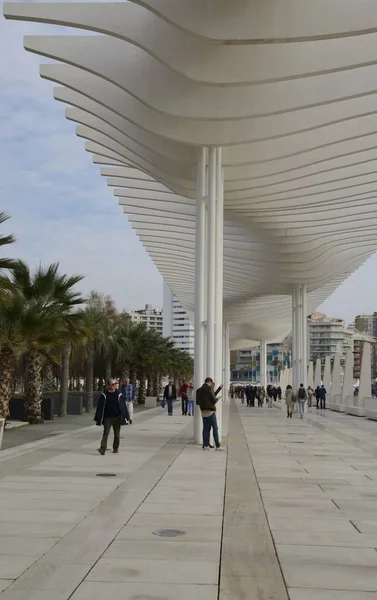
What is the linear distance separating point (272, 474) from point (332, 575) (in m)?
6.19

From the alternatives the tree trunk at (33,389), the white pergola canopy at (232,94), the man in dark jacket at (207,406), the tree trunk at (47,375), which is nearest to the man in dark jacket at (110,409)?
the man in dark jacket at (207,406)

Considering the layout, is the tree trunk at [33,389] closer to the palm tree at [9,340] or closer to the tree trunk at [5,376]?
the palm tree at [9,340]

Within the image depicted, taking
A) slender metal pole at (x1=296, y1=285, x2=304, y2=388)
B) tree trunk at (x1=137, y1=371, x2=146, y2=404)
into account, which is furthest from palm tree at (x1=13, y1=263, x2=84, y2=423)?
tree trunk at (x1=137, y1=371, x2=146, y2=404)

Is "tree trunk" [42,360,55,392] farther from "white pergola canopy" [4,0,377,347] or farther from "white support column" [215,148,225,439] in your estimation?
"white support column" [215,148,225,439]

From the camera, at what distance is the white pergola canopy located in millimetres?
12836

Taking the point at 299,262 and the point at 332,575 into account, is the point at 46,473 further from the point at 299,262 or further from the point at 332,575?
the point at 299,262

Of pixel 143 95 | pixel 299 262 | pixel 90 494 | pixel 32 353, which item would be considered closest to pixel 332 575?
pixel 90 494

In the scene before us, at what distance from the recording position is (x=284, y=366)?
95.3 m

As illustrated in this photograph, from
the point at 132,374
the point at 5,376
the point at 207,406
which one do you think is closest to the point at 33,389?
the point at 5,376

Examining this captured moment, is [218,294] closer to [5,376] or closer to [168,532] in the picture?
[5,376]

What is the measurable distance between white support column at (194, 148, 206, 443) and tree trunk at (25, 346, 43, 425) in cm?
755

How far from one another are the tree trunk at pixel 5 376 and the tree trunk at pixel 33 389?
1.80 meters

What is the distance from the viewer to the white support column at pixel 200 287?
1747 cm

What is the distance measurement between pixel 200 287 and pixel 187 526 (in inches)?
424
